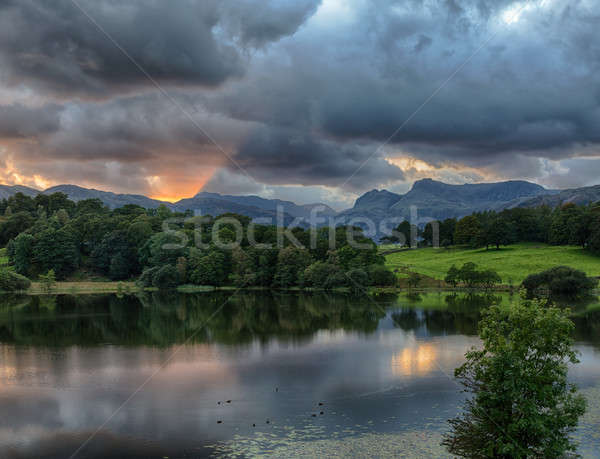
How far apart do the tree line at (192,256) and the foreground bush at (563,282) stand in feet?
68.4

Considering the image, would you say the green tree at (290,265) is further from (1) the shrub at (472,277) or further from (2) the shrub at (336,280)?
(1) the shrub at (472,277)

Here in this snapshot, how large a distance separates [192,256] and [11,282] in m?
29.2

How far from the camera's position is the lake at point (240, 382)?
20.2 metres

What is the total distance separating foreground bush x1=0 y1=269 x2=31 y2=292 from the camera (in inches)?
3248

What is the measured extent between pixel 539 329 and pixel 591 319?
125 ft

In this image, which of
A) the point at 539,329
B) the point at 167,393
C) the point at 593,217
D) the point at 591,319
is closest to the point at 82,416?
the point at 167,393

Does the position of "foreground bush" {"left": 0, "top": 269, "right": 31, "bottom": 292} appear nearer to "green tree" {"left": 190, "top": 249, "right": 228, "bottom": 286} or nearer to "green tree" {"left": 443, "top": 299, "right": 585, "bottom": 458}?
"green tree" {"left": 190, "top": 249, "right": 228, "bottom": 286}

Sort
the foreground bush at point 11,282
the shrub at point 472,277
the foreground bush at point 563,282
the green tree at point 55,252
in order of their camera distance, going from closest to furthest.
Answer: the foreground bush at point 563,282, the shrub at point 472,277, the foreground bush at point 11,282, the green tree at point 55,252

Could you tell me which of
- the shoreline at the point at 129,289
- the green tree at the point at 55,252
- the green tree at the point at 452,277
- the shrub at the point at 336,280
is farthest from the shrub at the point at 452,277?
the green tree at the point at 55,252

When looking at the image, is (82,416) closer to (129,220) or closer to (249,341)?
(249,341)

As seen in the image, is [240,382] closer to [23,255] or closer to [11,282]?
[11,282]

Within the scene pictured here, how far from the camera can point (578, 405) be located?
53.6ft

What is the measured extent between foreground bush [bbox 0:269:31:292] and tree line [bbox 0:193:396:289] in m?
9.90

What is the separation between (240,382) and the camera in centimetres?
2883
